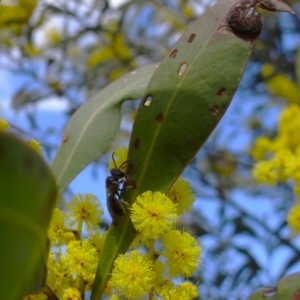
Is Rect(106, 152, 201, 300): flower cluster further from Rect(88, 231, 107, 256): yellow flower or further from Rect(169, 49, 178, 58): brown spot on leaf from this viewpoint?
Rect(169, 49, 178, 58): brown spot on leaf

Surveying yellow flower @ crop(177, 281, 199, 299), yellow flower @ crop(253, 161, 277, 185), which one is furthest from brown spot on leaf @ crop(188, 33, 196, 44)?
yellow flower @ crop(253, 161, 277, 185)

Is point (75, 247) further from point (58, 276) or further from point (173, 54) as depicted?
point (173, 54)

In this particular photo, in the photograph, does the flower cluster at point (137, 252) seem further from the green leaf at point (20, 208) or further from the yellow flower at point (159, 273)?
the green leaf at point (20, 208)

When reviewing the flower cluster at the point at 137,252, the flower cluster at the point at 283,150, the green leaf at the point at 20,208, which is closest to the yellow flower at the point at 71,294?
the flower cluster at the point at 137,252

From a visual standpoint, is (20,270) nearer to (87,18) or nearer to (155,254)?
(155,254)

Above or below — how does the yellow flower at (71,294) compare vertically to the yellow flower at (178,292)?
below

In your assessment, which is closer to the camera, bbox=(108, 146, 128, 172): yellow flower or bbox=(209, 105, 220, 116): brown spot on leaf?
bbox=(209, 105, 220, 116): brown spot on leaf

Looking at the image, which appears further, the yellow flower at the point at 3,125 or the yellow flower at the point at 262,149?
the yellow flower at the point at 262,149
